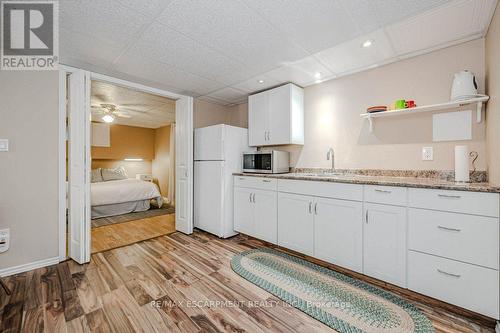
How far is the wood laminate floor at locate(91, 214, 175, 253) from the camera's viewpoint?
9.70ft

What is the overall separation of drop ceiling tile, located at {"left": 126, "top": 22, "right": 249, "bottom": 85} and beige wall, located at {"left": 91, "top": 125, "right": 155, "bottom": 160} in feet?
16.2

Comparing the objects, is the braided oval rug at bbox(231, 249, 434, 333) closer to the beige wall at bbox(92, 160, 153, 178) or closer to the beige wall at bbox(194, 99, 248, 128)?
the beige wall at bbox(194, 99, 248, 128)

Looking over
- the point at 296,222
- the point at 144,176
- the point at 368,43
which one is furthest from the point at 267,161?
the point at 144,176

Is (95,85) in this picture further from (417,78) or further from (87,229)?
(417,78)

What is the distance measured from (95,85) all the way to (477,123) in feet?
15.1

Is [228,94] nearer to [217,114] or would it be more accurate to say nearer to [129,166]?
[217,114]

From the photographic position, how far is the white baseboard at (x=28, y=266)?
6.82 ft

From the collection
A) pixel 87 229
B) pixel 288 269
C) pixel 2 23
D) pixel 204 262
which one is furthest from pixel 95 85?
pixel 288 269

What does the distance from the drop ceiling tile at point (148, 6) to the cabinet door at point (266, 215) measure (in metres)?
2.07

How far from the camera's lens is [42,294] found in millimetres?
1813

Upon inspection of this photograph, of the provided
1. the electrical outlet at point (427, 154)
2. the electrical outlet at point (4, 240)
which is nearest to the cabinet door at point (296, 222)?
the electrical outlet at point (427, 154)

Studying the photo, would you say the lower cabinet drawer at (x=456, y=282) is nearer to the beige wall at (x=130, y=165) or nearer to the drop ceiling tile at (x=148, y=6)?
the drop ceiling tile at (x=148, y=6)

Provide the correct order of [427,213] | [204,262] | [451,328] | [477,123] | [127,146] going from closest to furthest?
[451,328] → [427,213] → [477,123] → [204,262] → [127,146]

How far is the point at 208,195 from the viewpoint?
3.32 metres
